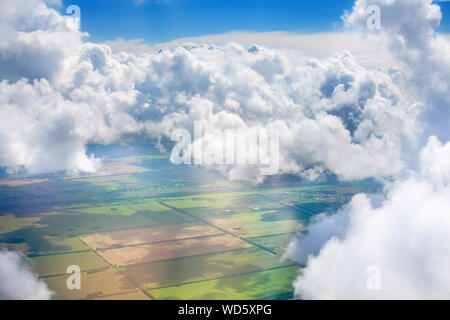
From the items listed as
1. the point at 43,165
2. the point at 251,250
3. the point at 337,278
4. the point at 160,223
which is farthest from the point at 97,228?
the point at 43,165

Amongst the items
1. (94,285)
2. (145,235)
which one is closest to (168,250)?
(145,235)

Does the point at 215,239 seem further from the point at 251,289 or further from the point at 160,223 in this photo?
the point at 251,289

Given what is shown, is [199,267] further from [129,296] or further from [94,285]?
[94,285]

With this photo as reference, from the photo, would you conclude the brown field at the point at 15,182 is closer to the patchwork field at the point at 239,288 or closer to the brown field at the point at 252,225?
the brown field at the point at 252,225

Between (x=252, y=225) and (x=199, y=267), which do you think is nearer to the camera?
(x=199, y=267)

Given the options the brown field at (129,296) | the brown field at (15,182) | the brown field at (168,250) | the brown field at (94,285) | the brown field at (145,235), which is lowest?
the brown field at (129,296)

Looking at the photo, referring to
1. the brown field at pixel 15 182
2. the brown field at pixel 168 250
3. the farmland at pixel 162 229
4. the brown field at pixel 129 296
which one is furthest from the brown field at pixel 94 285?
the brown field at pixel 15 182
